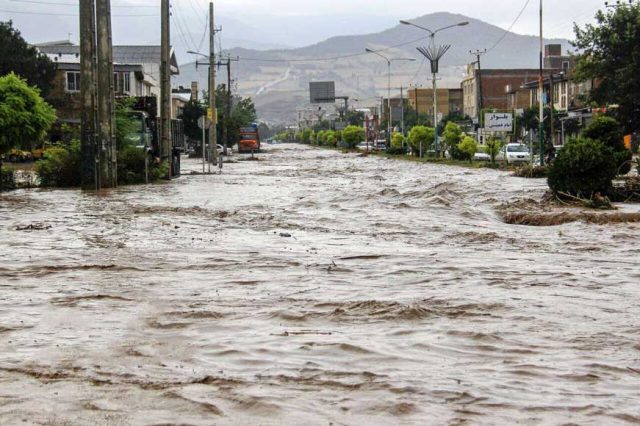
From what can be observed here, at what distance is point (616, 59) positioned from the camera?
4859cm

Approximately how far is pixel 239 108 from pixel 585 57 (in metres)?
75.2

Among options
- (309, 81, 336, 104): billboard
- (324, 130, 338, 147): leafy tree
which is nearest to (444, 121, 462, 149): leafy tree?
(324, 130, 338, 147): leafy tree

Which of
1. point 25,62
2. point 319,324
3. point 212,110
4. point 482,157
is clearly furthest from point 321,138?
point 319,324

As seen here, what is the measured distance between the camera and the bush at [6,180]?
3055 cm

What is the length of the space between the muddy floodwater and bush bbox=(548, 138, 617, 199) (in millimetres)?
5455

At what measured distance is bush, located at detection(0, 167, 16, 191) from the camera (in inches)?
1203

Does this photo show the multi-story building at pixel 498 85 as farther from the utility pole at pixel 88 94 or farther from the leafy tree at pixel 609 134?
the utility pole at pixel 88 94

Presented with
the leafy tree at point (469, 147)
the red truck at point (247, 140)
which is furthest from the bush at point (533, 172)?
the red truck at point (247, 140)

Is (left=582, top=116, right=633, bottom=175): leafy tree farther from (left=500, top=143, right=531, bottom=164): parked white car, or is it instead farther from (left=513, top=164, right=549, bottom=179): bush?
(left=500, top=143, right=531, bottom=164): parked white car

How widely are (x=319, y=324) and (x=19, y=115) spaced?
73.3ft

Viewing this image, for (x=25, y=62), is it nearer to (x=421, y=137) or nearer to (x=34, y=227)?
(x=421, y=137)

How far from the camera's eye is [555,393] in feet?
20.9

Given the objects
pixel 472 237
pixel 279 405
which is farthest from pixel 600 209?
pixel 279 405

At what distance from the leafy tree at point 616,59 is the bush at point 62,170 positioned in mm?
26804
